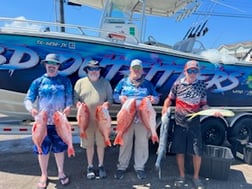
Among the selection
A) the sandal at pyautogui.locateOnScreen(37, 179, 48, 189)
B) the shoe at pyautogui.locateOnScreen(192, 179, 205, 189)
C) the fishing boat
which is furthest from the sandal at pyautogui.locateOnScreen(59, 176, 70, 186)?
the shoe at pyautogui.locateOnScreen(192, 179, 205, 189)

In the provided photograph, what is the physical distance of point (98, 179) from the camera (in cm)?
403

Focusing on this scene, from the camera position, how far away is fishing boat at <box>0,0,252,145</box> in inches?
170

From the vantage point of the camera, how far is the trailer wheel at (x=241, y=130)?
17.6 ft

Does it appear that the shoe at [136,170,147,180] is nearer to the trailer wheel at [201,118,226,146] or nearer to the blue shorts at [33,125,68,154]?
the blue shorts at [33,125,68,154]

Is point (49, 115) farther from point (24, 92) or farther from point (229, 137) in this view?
point (229, 137)

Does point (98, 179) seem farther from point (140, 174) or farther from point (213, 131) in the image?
point (213, 131)

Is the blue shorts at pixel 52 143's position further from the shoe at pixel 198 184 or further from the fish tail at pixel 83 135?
the shoe at pixel 198 184

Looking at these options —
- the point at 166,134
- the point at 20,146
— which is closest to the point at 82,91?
the point at 166,134

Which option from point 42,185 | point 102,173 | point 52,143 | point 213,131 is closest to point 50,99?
point 52,143

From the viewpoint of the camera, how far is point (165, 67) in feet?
15.9

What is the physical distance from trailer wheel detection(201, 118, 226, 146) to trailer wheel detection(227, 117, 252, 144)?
200mm

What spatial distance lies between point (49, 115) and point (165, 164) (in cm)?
220

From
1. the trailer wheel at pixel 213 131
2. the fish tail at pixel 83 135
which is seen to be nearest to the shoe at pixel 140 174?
the fish tail at pixel 83 135

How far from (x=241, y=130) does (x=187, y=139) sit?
2.08 meters
